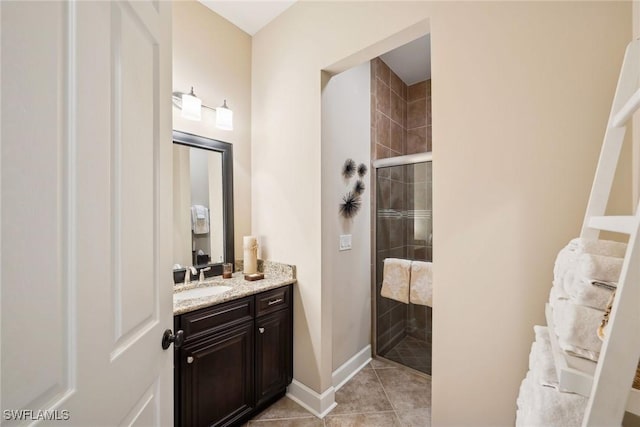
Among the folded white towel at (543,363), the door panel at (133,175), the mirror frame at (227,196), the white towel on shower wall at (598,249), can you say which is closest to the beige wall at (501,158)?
the folded white towel at (543,363)

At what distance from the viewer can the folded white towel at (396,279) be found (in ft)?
7.33

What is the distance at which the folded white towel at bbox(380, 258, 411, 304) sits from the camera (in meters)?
2.23

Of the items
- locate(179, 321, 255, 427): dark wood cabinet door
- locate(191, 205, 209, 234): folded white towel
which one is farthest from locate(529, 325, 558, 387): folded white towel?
locate(191, 205, 209, 234): folded white towel

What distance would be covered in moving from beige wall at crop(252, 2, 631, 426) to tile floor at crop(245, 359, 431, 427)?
0.68 meters

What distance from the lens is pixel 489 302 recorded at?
Result: 1081 mm

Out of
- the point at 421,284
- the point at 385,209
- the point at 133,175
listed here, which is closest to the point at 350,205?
the point at 385,209

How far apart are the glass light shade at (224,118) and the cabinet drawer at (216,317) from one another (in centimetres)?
132

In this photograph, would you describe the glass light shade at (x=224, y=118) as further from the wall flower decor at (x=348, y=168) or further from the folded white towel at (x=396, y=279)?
the folded white towel at (x=396, y=279)

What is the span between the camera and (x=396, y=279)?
2279 mm

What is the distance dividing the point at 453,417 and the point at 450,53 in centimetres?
170

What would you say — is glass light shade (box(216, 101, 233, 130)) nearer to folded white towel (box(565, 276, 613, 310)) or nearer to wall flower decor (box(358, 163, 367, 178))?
wall flower decor (box(358, 163, 367, 178))

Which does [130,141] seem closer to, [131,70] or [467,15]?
[131,70]

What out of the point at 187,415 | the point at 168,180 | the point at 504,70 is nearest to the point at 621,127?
the point at 504,70

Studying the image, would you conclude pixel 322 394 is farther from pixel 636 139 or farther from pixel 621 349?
pixel 636 139
